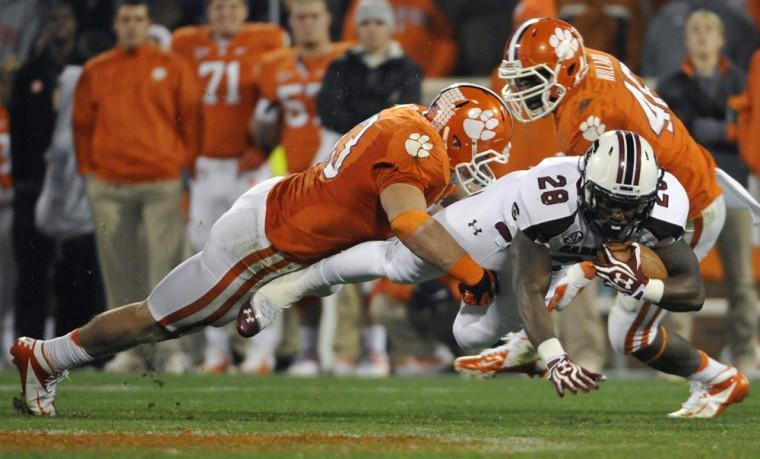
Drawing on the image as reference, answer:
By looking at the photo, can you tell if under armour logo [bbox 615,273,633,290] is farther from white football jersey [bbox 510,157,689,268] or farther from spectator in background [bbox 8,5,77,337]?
spectator in background [bbox 8,5,77,337]

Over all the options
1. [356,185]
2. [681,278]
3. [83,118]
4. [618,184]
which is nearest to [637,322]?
[681,278]

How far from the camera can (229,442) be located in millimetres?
5383

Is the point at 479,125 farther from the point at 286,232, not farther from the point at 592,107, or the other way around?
the point at 286,232

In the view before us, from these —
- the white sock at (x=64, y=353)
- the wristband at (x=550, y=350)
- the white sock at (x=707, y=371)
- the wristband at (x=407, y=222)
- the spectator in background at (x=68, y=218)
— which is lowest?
the spectator in background at (x=68, y=218)

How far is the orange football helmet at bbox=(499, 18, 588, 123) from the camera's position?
22.9 feet

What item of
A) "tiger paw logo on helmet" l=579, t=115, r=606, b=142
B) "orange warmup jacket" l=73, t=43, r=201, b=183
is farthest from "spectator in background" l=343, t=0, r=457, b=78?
"tiger paw logo on helmet" l=579, t=115, r=606, b=142

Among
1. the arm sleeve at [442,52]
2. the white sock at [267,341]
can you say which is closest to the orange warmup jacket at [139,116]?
the white sock at [267,341]

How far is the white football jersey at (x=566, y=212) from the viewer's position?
6031 mm

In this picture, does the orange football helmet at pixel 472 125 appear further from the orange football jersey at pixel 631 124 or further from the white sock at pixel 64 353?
the white sock at pixel 64 353

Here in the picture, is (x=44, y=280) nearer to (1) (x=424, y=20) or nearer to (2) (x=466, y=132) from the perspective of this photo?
(1) (x=424, y=20)

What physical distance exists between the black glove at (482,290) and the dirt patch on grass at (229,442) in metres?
0.87

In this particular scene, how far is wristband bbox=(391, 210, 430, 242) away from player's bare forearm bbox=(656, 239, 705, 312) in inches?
36.3

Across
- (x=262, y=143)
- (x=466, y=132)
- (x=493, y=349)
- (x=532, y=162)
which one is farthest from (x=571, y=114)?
(x=262, y=143)

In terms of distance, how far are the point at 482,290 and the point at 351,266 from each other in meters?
0.57
